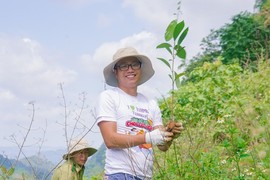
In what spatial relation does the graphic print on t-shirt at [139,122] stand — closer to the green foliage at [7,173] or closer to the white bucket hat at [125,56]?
the white bucket hat at [125,56]

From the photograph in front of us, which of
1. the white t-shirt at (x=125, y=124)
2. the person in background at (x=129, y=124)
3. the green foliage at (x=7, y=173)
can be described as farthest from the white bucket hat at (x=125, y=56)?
the green foliage at (x=7, y=173)

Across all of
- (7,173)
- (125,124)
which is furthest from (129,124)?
(7,173)

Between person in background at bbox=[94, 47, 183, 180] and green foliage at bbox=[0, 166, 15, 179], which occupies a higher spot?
person in background at bbox=[94, 47, 183, 180]

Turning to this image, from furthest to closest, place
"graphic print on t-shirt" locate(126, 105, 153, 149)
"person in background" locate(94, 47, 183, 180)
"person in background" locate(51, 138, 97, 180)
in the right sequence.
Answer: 1. "person in background" locate(51, 138, 97, 180)
2. "graphic print on t-shirt" locate(126, 105, 153, 149)
3. "person in background" locate(94, 47, 183, 180)

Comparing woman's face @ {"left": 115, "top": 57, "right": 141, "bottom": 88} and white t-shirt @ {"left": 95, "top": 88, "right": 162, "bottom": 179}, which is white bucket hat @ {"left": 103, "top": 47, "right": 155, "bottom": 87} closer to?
woman's face @ {"left": 115, "top": 57, "right": 141, "bottom": 88}

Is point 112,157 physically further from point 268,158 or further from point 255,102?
point 255,102

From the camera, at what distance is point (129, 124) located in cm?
318

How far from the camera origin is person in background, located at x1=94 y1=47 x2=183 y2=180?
3.04 meters

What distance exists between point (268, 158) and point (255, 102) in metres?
3.24

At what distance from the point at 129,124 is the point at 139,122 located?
2.4 inches

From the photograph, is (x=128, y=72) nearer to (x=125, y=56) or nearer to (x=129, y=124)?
(x=125, y=56)

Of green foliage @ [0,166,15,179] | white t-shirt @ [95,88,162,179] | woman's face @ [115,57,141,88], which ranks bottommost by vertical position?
green foliage @ [0,166,15,179]

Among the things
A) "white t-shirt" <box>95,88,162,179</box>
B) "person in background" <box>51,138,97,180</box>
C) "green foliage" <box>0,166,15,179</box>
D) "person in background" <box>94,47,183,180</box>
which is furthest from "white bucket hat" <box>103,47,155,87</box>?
"person in background" <box>51,138,97,180</box>

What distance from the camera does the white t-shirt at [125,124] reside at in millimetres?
3123
